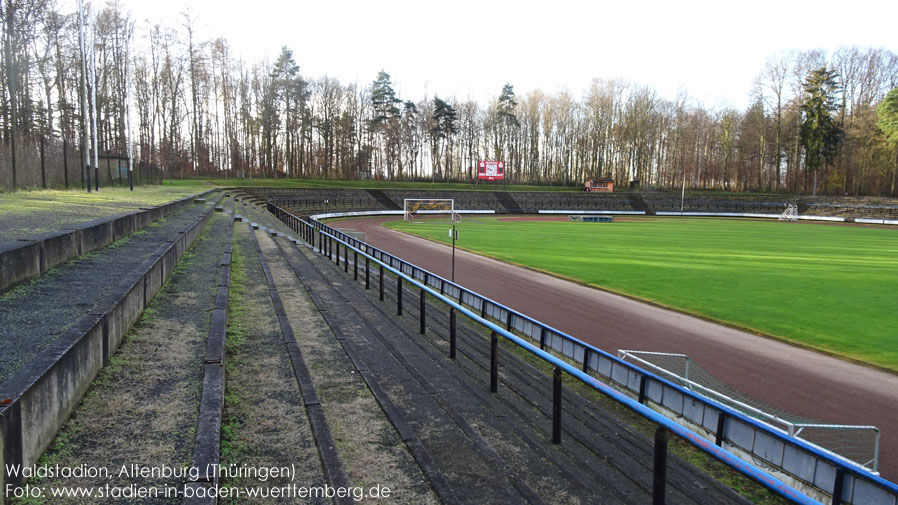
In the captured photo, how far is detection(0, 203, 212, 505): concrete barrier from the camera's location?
2.77 m

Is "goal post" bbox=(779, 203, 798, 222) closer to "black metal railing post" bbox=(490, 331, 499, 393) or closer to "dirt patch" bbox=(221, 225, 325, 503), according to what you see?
"black metal railing post" bbox=(490, 331, 499, 393)

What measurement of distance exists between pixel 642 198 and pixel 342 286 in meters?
79.1

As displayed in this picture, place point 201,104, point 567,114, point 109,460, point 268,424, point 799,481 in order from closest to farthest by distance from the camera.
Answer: point 109,460, point 268,424, point 799,481, point 201,104, point 567,114

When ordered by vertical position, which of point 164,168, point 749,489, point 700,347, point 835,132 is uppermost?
point 835,132

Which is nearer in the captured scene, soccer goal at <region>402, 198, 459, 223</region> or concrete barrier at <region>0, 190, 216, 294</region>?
concrete barrier at <region>0, 190, 216, 294</region>

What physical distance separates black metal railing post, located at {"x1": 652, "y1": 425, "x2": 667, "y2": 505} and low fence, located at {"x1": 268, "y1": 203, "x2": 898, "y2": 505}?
0.08 m

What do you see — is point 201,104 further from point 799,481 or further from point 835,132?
point 835,132

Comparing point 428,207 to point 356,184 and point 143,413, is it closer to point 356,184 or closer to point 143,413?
point 356,184

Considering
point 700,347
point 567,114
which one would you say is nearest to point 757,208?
point 567,114

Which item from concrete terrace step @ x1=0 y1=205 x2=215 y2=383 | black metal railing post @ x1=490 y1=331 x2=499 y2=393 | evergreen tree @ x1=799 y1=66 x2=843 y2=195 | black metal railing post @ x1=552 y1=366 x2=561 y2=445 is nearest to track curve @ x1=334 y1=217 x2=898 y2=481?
black metal railing post @ x1=552 y1=366 x2=561 y2=445

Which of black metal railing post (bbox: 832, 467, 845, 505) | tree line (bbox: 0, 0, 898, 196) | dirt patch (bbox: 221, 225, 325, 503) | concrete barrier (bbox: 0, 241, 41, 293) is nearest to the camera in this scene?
dirt patch (bbox: 221, 225, 325, 503)

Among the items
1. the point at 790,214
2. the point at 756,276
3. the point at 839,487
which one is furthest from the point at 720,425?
the point at 790,214

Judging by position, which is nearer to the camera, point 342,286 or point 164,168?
point 342,286

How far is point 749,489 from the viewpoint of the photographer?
451cm
